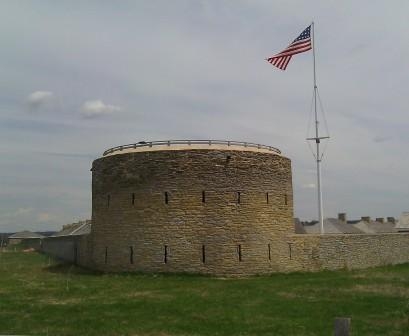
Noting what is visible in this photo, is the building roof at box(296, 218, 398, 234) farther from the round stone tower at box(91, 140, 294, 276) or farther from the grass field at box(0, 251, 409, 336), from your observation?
the grass field at box(0, 251, 409, 336)

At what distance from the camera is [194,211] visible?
69.0ft

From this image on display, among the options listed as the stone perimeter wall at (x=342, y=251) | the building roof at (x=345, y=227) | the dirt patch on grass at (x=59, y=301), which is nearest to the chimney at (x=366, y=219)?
the building roof at (x=345, y=227)

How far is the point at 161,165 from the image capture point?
21.5m

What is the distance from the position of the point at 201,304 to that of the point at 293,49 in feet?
50.6

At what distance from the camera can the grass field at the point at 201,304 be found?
11.4 m

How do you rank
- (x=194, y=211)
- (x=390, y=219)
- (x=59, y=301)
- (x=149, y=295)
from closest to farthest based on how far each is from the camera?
(x=59, y=301)
(x=149, y=295)
(x=194, y=211)
(x=390, y=219)

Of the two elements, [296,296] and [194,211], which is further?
[194,211]

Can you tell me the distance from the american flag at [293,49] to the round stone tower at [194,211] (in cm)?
482

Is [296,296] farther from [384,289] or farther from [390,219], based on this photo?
[390,219]

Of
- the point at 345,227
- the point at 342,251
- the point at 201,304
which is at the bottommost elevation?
the point at 201,304

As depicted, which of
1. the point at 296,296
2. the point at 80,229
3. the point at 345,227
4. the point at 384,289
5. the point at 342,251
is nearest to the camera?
the point at 296,296

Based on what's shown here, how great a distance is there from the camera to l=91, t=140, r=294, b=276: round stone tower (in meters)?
20.9

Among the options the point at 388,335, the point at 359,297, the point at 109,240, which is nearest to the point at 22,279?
the point at 109,240

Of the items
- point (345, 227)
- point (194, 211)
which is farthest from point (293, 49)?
point (345, 227)
